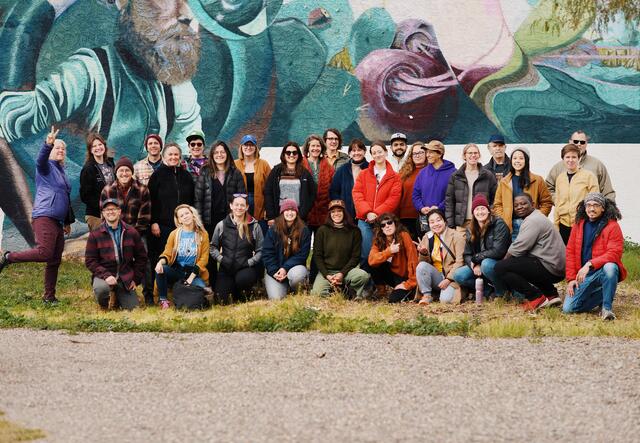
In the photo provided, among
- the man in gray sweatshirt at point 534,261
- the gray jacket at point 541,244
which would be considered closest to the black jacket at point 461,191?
the man in gray sweatshirt at point 534,261

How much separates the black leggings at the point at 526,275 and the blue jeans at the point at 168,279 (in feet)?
10.9

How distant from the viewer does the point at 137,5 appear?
16.8 metres

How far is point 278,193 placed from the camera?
491 inches

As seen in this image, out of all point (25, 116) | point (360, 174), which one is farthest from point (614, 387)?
point (25, 116)

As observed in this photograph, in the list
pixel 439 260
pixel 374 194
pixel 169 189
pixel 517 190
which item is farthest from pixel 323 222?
pixel 517 190

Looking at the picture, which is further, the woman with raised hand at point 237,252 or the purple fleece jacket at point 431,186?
the purple fleece jacket at point 431,186

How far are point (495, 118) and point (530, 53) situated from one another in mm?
1092

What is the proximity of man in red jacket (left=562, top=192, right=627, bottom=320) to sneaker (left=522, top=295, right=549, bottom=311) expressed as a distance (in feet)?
0.96

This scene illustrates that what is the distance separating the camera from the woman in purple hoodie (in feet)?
40.3

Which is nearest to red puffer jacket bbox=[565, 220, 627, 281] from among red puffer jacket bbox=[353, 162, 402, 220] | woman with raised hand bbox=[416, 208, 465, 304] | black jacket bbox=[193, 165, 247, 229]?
woman with raised hand bbox=[416, 208, 465, 304]

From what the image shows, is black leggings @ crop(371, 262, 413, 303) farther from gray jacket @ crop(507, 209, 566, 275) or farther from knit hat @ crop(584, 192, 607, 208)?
knit hat @ crop(584, 192, 607, 208)

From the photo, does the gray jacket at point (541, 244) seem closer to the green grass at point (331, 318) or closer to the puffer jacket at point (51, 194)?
the green grass at point (331, 318)

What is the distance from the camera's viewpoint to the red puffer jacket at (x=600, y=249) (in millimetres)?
10773

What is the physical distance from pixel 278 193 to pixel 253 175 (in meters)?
0.44
